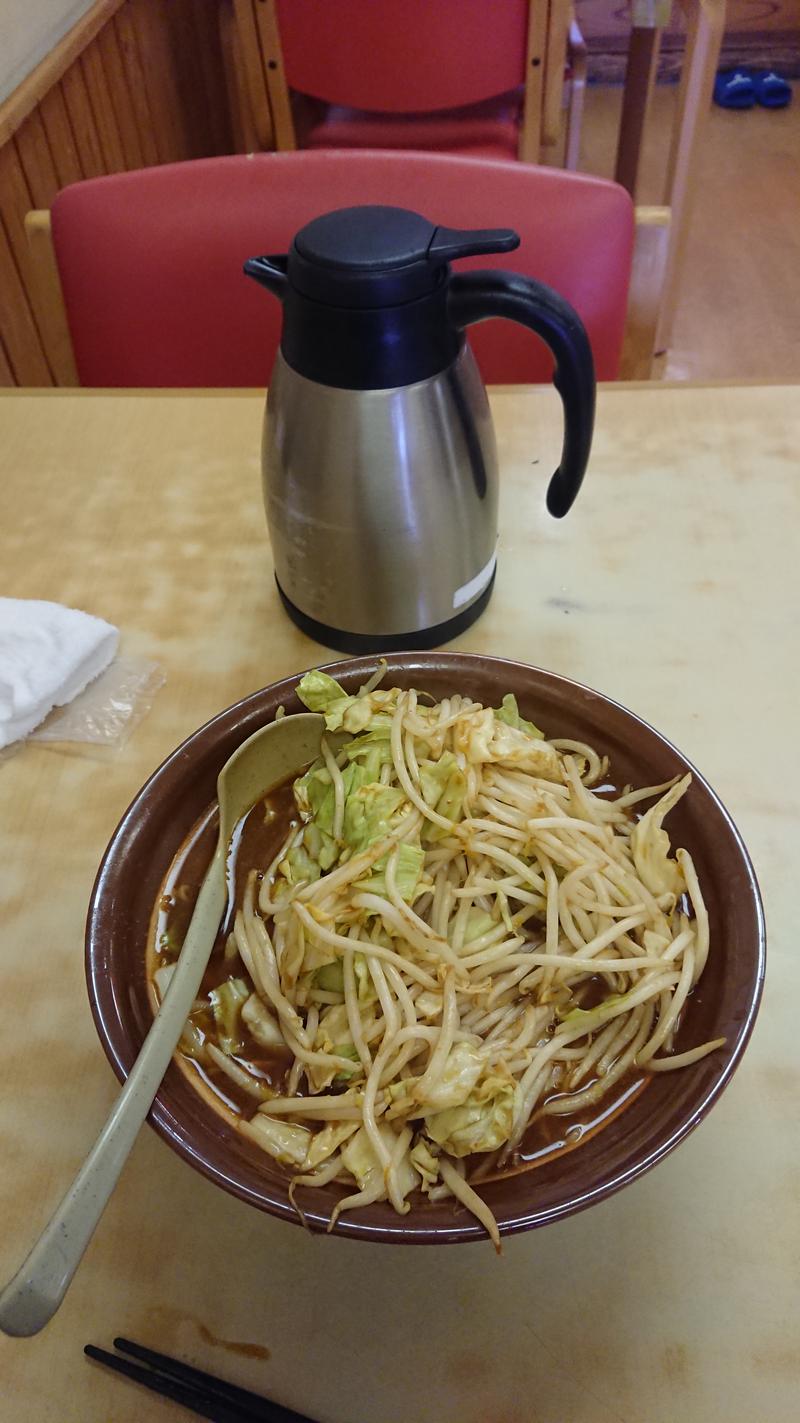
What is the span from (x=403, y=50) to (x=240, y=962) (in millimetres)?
1951

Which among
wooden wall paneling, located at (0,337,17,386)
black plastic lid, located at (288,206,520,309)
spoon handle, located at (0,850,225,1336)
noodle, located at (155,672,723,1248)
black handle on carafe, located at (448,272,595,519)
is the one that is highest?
black plastic lid, located at (288,206,520,309)

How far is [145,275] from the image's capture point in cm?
113

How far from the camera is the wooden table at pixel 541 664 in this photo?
48 centimetres

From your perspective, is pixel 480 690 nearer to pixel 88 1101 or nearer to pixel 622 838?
pixel 622 838

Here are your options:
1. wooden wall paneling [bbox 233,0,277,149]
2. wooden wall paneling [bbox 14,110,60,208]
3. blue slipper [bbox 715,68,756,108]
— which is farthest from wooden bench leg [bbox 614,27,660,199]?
blue slipper [bbox 715,68,756,108]

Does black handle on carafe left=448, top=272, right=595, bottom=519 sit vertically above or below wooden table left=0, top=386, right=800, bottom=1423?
above

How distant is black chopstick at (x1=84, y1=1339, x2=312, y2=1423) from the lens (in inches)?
18.1

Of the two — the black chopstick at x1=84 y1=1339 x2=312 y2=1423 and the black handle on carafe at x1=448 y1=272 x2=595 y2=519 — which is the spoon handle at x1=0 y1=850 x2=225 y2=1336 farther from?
the black handle on carafe at x1=448 y1=272 x2=595 y2=519

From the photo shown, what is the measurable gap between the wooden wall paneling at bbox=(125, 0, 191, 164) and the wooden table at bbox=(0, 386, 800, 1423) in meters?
1.89

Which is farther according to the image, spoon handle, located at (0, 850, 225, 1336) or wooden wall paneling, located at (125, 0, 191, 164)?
wooden wall paneling, located at (125, 0, 191, 164)

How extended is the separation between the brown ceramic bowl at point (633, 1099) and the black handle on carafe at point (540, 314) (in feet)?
0.69

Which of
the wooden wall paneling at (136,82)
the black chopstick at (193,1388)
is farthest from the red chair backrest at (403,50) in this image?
the black chopstick at (193,1388)

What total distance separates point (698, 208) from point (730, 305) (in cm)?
74

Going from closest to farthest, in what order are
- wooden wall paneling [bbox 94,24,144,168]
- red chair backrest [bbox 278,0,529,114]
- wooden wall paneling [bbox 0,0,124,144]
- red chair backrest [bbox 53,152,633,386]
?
red chair backrest [bbox 53,152,633,386] < wooden wall paneling [bbox 0,0,124,144] < red chair backrest [bbox 278,0,529,114] < wooden wall paneling [bbox 94,24,144,168]
